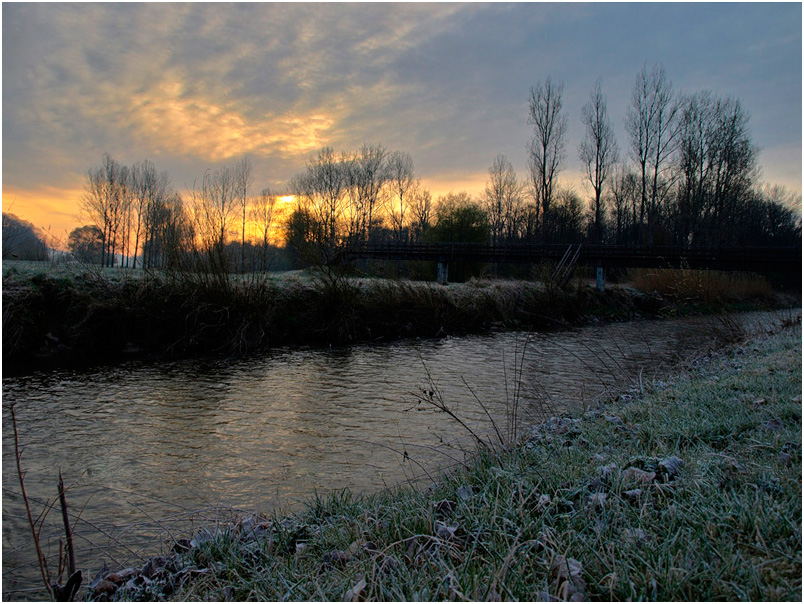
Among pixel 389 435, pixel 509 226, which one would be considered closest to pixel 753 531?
pixel 389 435

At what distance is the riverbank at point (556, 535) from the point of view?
6.25ft

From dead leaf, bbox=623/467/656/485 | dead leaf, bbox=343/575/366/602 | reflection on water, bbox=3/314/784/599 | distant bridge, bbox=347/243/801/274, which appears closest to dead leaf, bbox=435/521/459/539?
dead leaf, bbox=343/575/366/602

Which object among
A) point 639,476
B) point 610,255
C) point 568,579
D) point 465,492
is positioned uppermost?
point 610,255

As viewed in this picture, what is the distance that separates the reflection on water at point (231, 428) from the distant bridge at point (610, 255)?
14650 mm

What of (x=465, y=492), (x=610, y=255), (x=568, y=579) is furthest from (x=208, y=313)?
(x=610, y=255)

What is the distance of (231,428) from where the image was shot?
6137mm

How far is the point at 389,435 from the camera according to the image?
568 cm

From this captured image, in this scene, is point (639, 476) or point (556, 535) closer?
point (556, 535)

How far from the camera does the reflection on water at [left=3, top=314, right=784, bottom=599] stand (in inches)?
160

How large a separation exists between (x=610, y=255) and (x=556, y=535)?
27.4 m

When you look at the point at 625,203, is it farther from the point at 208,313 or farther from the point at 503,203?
the point at 208,313

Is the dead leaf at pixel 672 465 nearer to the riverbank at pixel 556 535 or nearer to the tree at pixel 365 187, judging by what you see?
the riverbank at pixel 556 535

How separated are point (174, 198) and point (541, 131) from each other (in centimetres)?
3027

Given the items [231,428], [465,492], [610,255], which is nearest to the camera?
[465,492]
